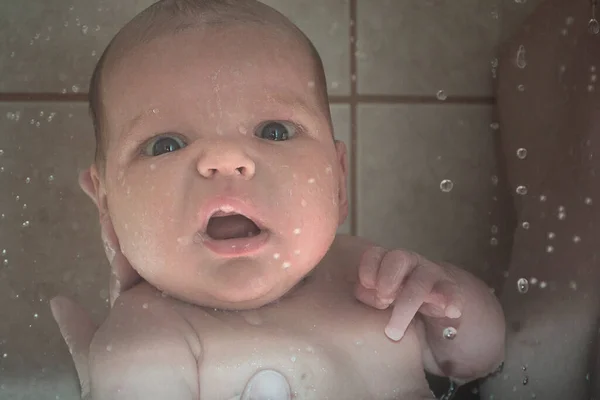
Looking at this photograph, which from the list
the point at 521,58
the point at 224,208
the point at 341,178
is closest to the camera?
the point at 224,208

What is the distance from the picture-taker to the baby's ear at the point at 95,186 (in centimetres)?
59

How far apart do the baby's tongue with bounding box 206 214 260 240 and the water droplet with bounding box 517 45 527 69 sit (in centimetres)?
36

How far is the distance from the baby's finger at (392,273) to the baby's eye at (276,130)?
Answer: 123mm

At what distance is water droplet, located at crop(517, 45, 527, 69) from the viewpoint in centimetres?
70

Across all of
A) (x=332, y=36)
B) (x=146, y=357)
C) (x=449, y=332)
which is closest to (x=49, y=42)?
(x=332, y=36)

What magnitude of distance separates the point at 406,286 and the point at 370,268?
0.03 m

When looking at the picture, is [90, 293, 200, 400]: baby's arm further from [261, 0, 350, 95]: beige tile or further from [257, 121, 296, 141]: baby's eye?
[261, 0, 350, 95]: beige tile

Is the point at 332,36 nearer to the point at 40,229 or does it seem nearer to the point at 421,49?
the point at 421,49

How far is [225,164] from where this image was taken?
0.49m

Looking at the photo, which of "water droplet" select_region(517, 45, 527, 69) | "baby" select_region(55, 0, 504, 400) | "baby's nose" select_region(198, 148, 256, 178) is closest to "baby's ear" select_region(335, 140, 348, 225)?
"baby" select_region(55, 0, 504, 400)

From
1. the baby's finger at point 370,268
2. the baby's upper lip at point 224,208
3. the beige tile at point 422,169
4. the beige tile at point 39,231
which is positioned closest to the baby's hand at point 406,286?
the baby's finger at point 370,268

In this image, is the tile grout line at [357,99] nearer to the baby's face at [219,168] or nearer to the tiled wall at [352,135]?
the tiled wall at [352,135]

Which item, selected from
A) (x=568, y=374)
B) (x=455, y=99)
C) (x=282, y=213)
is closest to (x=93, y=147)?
(x=282, y=213)

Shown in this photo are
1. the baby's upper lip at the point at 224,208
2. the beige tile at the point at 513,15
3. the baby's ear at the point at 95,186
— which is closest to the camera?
the baby's upper lip at the point at 224,208
